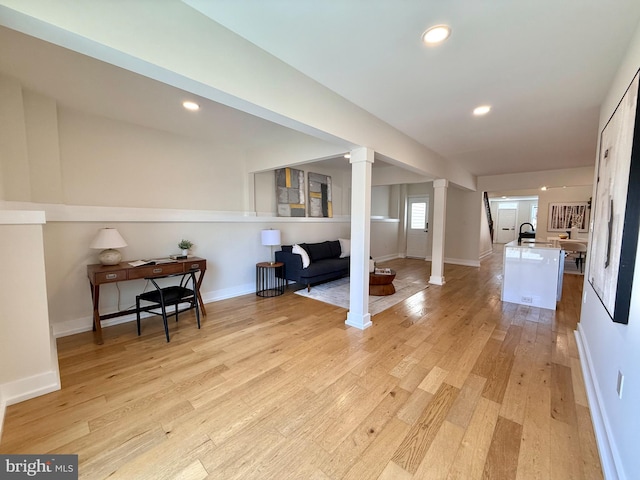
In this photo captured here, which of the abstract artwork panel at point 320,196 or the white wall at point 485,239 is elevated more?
the abstract artwork panel at point 320,196

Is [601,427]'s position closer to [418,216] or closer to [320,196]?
[320,196]

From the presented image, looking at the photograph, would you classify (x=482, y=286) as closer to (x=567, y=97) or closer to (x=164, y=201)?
(x=567, y=97)

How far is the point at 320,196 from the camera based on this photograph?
5766mm

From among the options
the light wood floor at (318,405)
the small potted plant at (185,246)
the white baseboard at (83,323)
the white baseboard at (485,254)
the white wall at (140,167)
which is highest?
the white wall at (140,167)

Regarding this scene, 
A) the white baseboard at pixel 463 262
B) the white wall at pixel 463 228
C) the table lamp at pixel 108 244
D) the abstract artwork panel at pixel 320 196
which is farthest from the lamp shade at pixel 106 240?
the white baseboard at pixel 463 262

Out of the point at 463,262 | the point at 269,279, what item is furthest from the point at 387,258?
the point at 269,279

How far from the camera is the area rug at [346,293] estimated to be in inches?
152

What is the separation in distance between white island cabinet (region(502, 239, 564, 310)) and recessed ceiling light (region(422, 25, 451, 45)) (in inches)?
137

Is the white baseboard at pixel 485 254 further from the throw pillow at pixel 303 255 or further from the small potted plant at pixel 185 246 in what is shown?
the small potted plant at pixel 185 246

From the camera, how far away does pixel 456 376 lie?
6.95 feet

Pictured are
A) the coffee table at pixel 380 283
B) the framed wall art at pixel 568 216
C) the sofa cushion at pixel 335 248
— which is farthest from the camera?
the framed wall art at pixel 568 216

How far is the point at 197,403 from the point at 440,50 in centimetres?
300

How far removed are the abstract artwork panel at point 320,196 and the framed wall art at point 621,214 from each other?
4363mm

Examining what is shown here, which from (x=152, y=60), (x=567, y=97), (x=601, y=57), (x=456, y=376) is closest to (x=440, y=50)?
(x=601, y=57)
